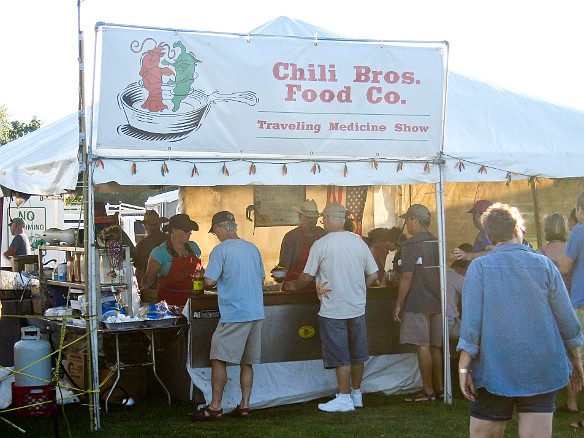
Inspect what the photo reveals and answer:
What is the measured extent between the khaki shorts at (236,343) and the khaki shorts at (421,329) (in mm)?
1451

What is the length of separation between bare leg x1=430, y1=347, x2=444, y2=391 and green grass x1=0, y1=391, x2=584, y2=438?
227 mm

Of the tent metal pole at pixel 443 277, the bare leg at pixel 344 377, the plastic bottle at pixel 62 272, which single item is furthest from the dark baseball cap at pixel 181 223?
the tent metal pole at pixel 443 277

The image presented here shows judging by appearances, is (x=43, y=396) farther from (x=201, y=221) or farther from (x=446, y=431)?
(x=201, y=221)

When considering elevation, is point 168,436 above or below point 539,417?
below

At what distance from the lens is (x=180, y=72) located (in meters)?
6.88

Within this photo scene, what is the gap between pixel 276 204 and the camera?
1166 centimetres

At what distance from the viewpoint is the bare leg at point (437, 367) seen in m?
7.95

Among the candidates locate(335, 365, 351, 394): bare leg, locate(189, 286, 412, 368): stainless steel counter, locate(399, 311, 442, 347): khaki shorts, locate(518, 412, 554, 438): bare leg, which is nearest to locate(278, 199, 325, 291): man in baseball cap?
locate(189, 286, 412, 368): stainless steel counter

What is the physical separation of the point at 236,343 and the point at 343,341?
0.94 m

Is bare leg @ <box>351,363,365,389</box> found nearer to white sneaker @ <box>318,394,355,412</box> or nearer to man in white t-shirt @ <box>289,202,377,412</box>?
man in white t-shirt @ <box>289,202,377,412</box>

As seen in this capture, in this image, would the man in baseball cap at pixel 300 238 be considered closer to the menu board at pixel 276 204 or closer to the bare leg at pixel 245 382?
the menu board at pixel 276 204

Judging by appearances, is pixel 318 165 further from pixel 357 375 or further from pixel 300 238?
pixel 300 238

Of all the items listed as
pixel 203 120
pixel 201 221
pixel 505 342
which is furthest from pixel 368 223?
pixel 505 342

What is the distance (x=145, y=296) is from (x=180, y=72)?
3.23m
